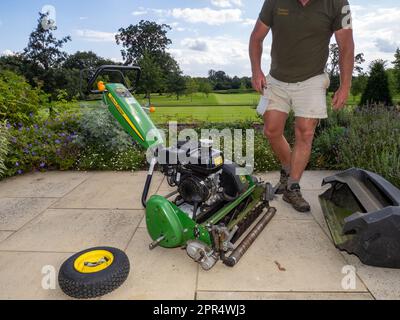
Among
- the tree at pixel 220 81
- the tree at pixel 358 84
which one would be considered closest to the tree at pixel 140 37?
the tree at pixel 220 81

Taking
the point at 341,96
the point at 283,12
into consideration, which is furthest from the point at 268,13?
the point at 341,96

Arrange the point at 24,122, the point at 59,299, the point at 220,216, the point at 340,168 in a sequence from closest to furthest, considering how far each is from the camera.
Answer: the point at 59,299 < the point at 220,216 < the point at 340,168 < the point at 24,122

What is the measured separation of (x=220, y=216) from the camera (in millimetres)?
2604

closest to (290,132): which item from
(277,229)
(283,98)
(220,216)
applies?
(283,98)

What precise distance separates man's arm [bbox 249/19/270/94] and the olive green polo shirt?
0.10 metres

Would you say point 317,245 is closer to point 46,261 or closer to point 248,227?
point 248,227

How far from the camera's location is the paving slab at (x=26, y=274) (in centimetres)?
229

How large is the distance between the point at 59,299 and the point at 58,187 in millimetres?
2452

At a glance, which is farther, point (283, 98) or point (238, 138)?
point (238, 138)

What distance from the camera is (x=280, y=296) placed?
2.24m

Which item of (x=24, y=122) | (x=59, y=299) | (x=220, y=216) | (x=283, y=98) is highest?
(x=283, y=98)

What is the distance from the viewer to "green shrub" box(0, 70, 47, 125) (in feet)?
18.2

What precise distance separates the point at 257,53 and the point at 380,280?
2.36 m

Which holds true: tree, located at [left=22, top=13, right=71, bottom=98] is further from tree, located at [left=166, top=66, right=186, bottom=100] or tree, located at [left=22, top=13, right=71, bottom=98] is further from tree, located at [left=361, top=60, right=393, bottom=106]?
tree, located at [left=361, top=60, right=393, bottom=106]
